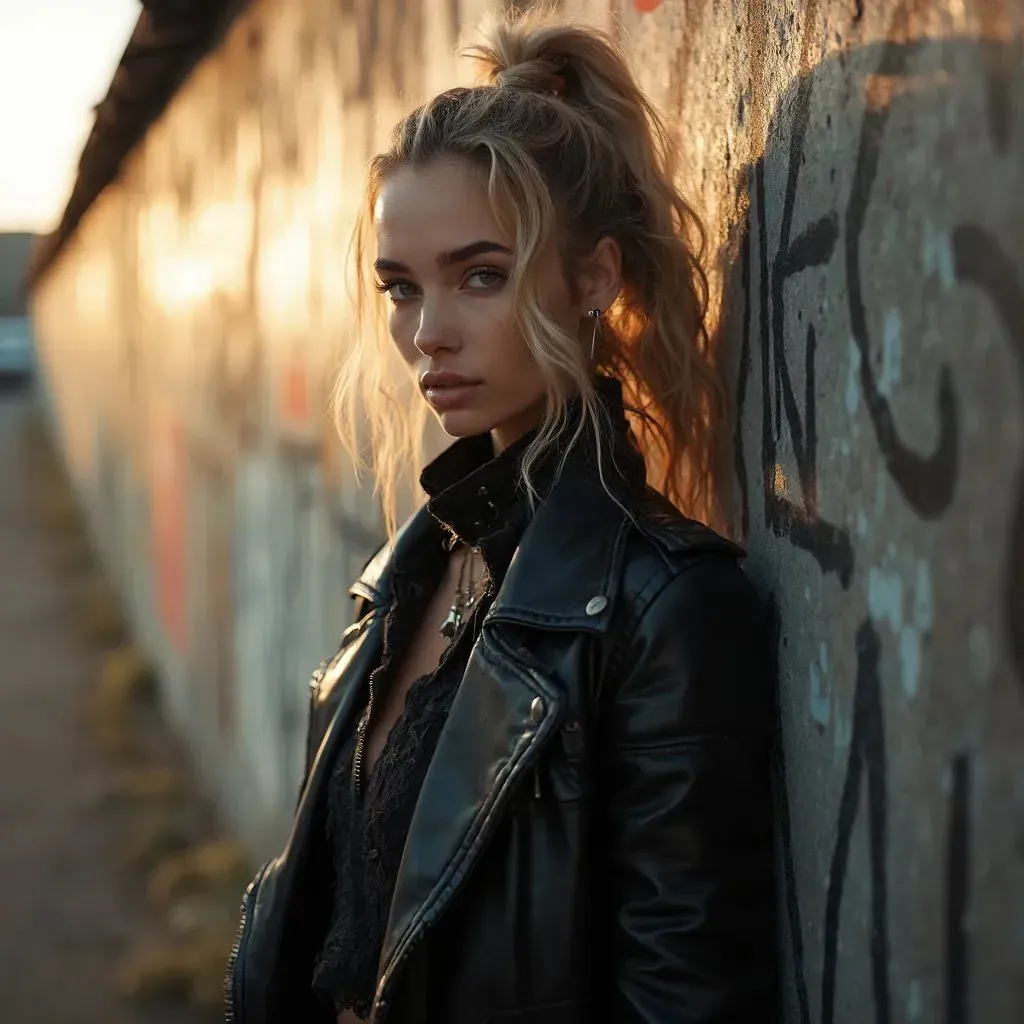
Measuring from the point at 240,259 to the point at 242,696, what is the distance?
1.86m

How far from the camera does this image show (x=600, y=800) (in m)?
1.44

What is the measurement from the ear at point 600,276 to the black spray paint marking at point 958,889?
A: 2.80 ft

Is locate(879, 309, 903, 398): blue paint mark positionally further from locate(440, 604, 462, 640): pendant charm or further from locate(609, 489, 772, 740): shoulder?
locate(440, 604, 462, 640): pendant charm

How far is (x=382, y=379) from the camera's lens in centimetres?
205

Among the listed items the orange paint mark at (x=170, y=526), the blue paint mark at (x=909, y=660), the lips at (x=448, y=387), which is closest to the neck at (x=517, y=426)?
the lips at (x=448, y=387)

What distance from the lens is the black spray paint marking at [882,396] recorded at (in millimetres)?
1049

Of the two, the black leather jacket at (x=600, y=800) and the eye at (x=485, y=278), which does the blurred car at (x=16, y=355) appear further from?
the black leather jacket at (x=600, y=800)

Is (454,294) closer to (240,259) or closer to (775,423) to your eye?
(775,423)

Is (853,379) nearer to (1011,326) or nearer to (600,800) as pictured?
(1011,326)

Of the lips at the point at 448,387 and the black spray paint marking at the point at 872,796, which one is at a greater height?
the lips at the point at 448,387

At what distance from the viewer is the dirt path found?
4402 millimetres

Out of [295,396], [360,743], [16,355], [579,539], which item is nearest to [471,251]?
[579,539]

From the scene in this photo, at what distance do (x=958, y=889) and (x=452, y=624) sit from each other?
0.89 metres

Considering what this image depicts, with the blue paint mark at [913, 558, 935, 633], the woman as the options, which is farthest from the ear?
the blue paint mark at [913, 558, 935, 633]
